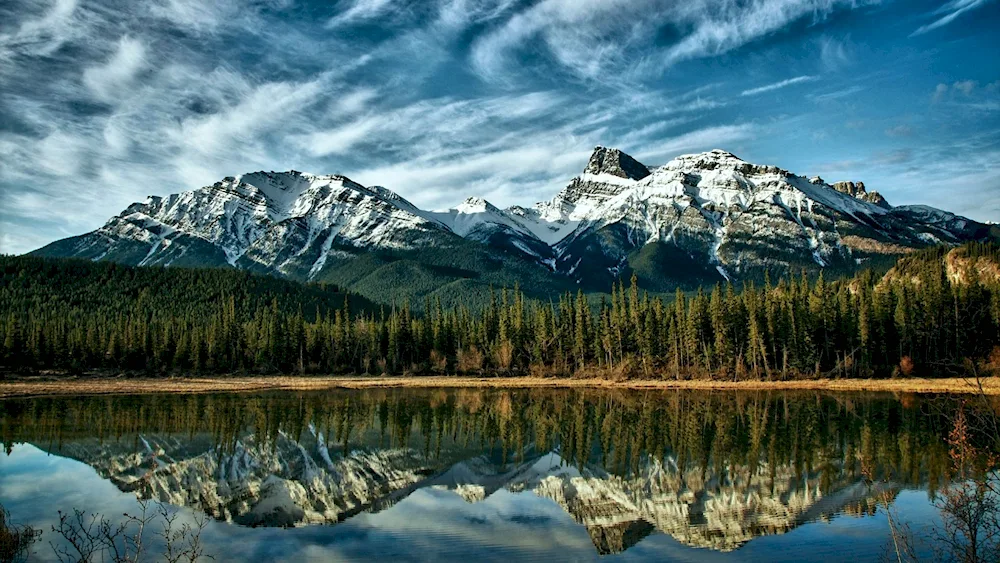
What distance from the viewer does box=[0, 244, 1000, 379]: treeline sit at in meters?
90.6

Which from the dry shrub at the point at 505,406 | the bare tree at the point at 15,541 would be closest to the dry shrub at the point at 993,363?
the dry shrub at the point at 505,406

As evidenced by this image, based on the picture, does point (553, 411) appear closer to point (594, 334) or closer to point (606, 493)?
point (606, 493)

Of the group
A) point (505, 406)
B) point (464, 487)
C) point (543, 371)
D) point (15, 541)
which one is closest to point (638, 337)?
point (543, 371)

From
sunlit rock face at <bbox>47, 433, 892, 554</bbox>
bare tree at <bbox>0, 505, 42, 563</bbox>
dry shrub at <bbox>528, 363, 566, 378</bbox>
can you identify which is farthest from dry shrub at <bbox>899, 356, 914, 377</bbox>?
bare tree at <bbox>0, 505, 42, 563</bbox>

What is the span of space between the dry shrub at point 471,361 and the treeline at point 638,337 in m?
0.24

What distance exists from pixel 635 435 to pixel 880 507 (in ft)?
63.3

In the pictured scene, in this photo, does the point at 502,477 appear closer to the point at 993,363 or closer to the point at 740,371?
the point at 740,371

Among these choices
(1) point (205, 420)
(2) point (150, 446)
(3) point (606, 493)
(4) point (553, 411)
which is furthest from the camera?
(4) point (553, 411)

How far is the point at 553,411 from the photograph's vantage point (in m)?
60.3

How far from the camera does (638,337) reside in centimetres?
10162

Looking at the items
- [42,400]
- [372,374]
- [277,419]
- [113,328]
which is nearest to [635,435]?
[277,419]

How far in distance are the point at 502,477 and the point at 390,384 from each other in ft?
205

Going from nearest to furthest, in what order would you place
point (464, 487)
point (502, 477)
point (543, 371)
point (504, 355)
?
point (464, 487) → point (502, 477) → point (543, 371) → point (504, 355)

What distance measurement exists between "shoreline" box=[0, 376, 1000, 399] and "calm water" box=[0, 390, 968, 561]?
19835 mm
